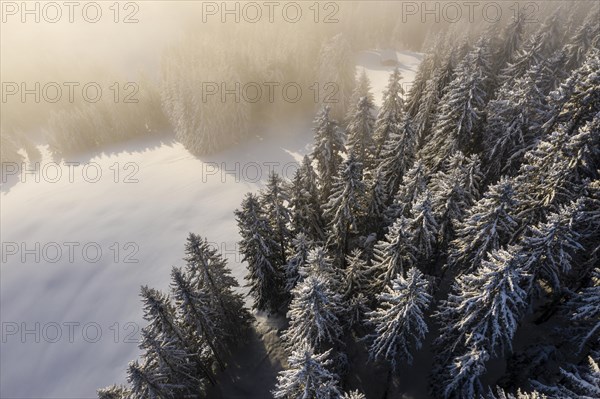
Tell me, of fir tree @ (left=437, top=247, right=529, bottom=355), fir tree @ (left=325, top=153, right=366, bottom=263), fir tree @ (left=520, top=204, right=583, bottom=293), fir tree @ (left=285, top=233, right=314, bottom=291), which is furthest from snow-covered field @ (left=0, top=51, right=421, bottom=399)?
fir tree @ (left=520, top=204, right=583, bottom=293)

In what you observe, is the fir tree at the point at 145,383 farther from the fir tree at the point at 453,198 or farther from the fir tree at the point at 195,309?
the fir tree at the point at 453,198

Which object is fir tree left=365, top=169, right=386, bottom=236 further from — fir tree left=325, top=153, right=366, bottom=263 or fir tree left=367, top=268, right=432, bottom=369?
fir tree left=367, top=268, right=432, bottom=369

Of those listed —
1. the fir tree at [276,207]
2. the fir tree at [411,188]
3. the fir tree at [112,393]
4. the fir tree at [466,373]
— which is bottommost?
the fir tree at [112,393]

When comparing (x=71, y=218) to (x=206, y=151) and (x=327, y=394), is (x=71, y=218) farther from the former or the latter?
(x=327, y=394)

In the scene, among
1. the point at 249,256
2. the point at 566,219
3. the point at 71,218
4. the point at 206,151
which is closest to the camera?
the point at 566,219

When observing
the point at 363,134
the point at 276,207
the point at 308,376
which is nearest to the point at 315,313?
the point at 308,376

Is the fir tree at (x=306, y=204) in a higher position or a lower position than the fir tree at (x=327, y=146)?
lower

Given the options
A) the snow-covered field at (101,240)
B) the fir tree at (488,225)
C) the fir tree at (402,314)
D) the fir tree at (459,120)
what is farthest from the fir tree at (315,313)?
the snow-covered field at (101,240)

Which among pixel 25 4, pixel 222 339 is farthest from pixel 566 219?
pixel 25 4
